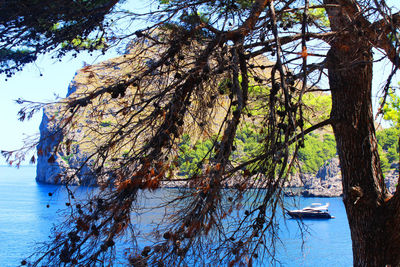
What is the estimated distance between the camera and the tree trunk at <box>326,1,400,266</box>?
3988 millimetres

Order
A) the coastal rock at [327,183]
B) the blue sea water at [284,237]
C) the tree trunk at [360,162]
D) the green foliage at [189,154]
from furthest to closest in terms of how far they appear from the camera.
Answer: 1. the coastal rock at [327,183]
2. the blue sea water at [284,237]
3. the tree trunk at [360,162]
4. the green foliage at [189,154]

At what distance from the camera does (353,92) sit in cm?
Result: 447

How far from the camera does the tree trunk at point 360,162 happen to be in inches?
157

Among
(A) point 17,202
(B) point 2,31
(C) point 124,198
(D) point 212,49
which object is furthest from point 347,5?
(A) point 17,202

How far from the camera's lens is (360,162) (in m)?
4.29

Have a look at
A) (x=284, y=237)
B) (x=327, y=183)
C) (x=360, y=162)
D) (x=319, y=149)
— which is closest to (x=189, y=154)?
(x=360, y=162)

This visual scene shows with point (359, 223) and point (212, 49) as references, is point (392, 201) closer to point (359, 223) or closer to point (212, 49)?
point (359, 223)

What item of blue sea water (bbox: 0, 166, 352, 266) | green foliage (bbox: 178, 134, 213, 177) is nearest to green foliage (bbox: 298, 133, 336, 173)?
blue sea water (bbox: 0, 166, 352, 266)

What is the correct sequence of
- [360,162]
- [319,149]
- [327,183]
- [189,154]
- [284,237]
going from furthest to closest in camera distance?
1. [319,149]
2. [327,183]
3. [284,237]
4. [189,154]
5. [360,162]

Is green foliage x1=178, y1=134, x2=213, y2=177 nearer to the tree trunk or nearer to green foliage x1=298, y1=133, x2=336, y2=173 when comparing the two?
the tree trunk

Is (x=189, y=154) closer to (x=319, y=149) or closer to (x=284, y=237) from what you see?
(x=284, y=237)

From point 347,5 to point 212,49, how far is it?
6.58 ft

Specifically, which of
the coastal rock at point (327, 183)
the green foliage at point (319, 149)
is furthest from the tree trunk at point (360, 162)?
the green foliage at point (319, 149)

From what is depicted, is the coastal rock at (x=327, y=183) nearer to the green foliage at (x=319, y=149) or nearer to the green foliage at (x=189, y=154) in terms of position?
the green foliage at (x=319, y=149)
